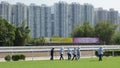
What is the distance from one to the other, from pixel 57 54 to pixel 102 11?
363 ft

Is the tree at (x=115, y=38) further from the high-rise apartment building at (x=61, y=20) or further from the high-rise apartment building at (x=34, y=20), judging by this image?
the high-rise apartment building at (x=34, y=20)

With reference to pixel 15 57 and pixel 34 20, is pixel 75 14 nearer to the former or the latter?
pixel 34 20

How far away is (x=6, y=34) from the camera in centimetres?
7131

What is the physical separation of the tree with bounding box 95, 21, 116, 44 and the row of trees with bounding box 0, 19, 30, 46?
1043 inches

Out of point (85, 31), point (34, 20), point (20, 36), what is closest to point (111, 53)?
point (20, 36)

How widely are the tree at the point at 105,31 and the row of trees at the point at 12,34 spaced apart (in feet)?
86.9

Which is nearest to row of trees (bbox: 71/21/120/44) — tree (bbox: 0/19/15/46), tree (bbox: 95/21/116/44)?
tree (bbox: 95/21/116/44)

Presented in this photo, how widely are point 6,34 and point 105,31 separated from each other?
112ft

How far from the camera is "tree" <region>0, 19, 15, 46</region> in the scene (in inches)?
2763

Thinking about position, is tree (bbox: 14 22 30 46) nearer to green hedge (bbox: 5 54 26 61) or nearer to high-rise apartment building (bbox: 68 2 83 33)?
green hedge (bbox: 5 54 26 61)

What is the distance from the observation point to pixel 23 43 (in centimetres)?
7331

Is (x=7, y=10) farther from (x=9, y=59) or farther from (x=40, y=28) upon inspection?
(x=9, y=59)

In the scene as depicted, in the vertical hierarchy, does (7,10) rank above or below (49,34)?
above

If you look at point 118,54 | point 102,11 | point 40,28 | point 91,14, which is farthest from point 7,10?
point 118,54
